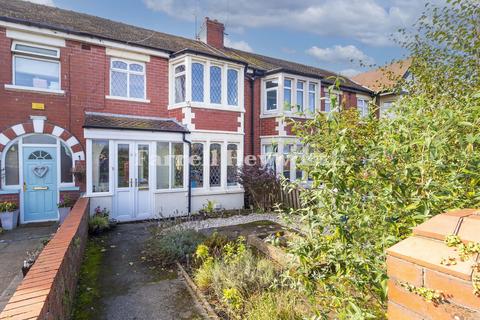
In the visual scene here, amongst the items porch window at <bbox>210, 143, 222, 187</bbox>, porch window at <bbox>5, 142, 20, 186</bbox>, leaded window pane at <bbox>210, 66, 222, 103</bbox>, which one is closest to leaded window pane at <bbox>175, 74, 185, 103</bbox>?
leaded window pane at <bbox>210, 66, 222, 103</bbox>

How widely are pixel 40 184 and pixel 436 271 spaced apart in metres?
10.3

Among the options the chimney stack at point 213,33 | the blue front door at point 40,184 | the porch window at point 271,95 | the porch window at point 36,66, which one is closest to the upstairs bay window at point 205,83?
the porch window at point 271,95

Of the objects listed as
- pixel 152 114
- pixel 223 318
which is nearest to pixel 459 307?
pixel 223 318

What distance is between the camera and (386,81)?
21625 mm

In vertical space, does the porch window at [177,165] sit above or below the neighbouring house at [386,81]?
below

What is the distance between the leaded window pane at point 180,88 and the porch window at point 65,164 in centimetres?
403

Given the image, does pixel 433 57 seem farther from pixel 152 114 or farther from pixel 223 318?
pixel 152 114

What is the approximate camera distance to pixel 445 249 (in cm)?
108

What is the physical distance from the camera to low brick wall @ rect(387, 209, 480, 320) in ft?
3.29

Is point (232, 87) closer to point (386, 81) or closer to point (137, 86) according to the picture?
point (137, 86)

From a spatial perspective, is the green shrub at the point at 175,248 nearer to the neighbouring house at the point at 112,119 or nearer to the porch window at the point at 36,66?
the neighbouring house at the point at 112,119

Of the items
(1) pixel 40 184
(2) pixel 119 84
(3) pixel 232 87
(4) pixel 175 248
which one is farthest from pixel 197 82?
(4) pixel 175 248

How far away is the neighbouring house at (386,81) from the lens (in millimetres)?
7338

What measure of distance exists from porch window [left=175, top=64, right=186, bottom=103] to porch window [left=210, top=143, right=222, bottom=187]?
2.10 metres
